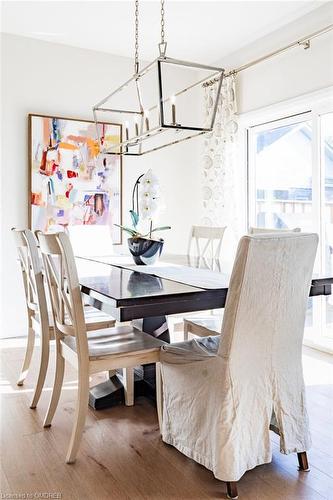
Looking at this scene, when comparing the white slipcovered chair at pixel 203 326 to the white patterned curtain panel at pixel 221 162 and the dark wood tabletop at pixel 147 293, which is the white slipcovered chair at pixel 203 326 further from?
the white patterned curtain panel at pixel 221 162

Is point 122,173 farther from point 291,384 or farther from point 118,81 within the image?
point 291,384

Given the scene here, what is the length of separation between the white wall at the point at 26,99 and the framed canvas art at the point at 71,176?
93mm

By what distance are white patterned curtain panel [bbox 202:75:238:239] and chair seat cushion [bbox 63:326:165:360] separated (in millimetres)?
2428

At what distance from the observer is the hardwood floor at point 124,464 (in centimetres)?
176

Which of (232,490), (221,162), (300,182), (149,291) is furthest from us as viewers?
(221,162)

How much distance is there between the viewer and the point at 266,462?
1.83 meters

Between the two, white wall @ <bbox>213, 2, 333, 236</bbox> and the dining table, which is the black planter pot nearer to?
the dining table

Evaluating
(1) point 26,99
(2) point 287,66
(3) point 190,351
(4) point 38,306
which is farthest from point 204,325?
(1) point 26,99

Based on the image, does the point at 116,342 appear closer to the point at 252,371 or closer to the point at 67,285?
the point at 67,285

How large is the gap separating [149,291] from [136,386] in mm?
1086

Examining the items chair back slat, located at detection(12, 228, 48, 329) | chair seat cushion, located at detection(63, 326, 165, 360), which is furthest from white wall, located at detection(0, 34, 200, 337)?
chair seat cushion, located at detection(63, 326, 165, 360)

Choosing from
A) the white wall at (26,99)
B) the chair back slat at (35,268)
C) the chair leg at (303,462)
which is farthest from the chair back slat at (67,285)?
the white wall at (26,99)

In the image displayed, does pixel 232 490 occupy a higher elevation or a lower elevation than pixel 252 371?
lower

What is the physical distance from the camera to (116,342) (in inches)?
85.5
